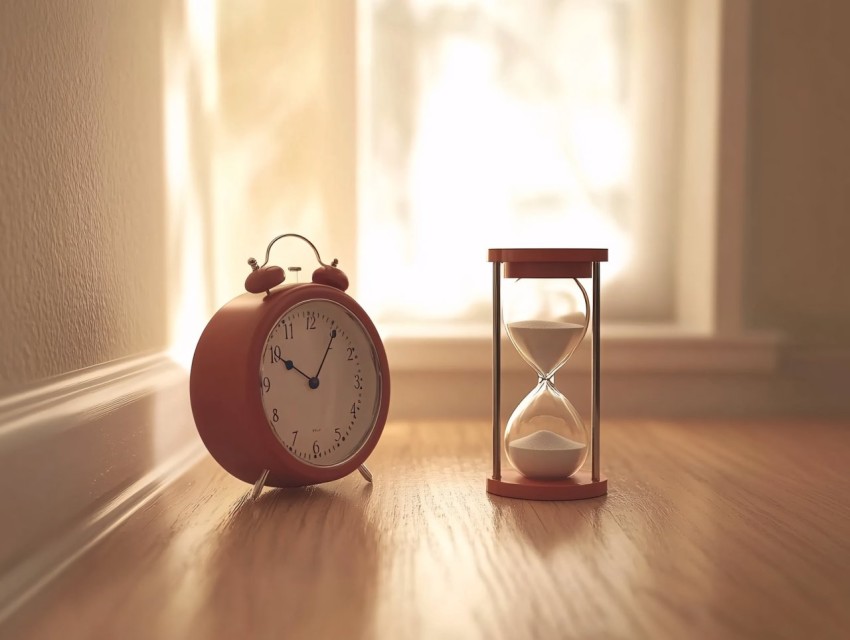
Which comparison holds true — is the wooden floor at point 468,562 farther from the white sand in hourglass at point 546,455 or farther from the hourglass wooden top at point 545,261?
the hourglass wooden top at point 545,261

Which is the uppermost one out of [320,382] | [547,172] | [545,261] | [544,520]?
[547,172]

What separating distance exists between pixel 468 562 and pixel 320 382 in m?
0.35

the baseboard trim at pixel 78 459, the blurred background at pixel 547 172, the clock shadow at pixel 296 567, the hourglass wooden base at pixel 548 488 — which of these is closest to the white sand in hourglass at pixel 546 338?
the hourglass wooden base at pixel 548 488

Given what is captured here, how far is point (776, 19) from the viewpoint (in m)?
1.79

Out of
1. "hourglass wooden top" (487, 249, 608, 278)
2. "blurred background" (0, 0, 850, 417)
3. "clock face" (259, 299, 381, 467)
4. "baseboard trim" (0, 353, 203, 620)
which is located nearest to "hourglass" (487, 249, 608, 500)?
"hourglass wooden top" (487, 249, 608, 278)

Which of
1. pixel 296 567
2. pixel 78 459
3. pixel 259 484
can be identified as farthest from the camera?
pixel 259 484

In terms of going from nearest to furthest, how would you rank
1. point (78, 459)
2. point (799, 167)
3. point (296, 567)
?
point (296, 567) → point (78, 459) → point (799, 167)

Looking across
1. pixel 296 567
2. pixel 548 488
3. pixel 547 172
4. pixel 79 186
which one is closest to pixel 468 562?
pixel 296 567

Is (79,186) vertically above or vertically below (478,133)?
below

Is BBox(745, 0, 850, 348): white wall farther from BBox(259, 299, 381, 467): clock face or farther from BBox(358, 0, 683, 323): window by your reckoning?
BBox(259, 299, 381, 467): clock face

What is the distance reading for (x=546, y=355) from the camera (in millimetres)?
1068

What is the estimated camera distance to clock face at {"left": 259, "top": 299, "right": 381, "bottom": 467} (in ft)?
3.44

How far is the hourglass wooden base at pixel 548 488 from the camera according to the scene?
108cm

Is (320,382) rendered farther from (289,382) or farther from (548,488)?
(548,488)
